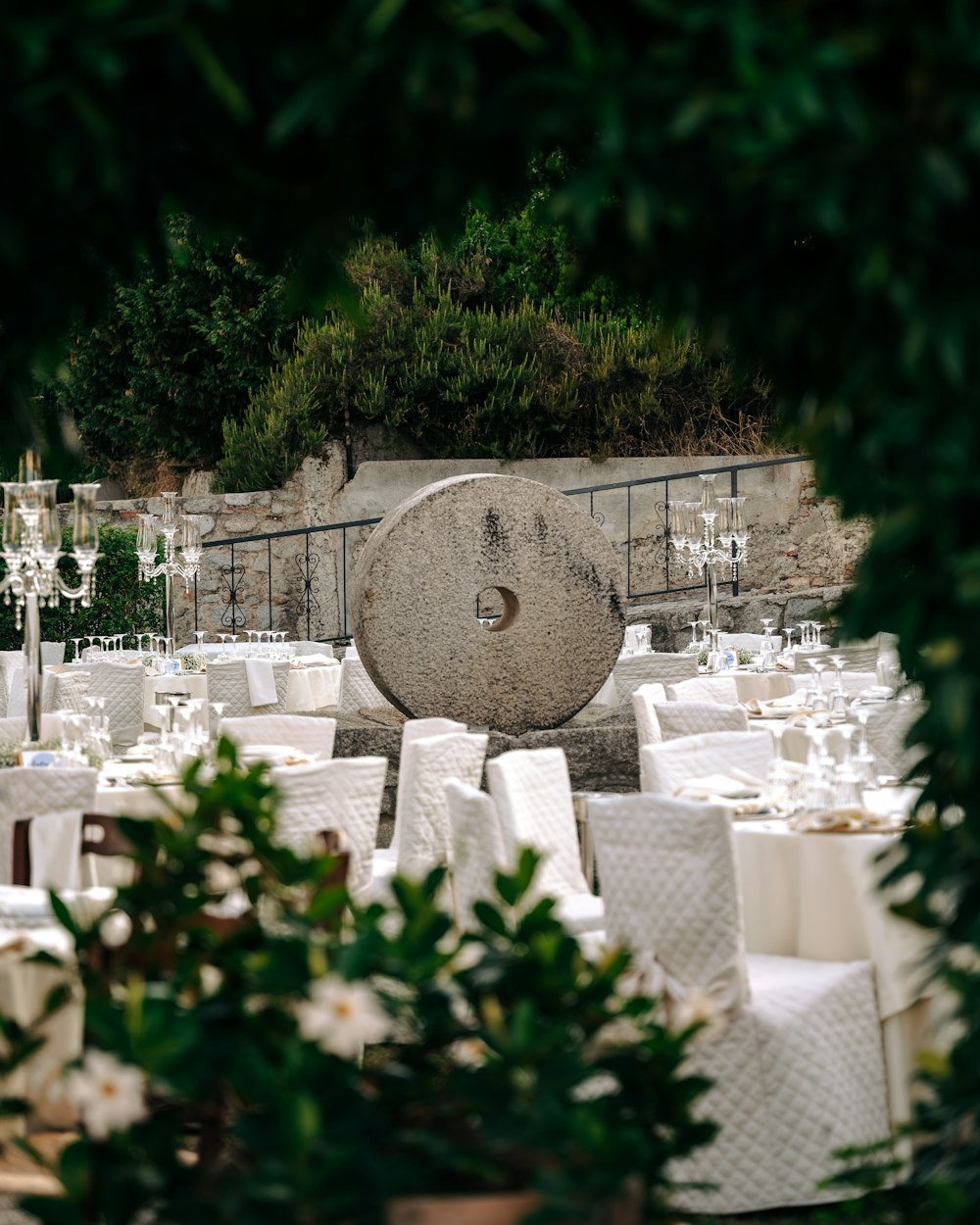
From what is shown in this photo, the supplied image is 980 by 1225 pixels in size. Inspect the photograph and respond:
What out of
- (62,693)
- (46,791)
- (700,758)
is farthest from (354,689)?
(46,791)

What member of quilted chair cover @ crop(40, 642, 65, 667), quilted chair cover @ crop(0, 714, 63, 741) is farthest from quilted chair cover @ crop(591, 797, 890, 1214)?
quilted chair cover @ crop(40, 642, 65, 667)

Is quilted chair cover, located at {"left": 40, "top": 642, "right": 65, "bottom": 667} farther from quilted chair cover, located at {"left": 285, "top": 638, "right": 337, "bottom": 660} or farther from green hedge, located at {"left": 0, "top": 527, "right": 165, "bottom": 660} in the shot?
green hedge, located at {"left": 0, "top": 527, "right": 165, "bottom": 660}

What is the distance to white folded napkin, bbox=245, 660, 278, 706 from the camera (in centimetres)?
901

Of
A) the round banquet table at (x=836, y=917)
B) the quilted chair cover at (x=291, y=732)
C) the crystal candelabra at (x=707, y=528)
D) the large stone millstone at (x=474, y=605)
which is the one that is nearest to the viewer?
the round banquet table at (x=836, y=917)

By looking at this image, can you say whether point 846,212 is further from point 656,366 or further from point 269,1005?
point 656,366

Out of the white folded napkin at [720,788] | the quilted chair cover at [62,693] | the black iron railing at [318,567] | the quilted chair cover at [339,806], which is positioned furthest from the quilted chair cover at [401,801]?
the black iron railing at [318,567]

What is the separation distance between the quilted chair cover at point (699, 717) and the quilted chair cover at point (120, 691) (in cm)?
367

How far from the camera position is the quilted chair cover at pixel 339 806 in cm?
423

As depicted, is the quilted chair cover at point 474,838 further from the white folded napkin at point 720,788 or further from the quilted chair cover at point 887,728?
the quilted chair cover at point 887,728

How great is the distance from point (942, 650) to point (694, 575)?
12.0 metres

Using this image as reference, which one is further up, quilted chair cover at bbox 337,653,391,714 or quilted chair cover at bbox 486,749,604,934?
quilted chair cover at bbox 337,653,391,714

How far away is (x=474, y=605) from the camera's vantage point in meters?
7.05

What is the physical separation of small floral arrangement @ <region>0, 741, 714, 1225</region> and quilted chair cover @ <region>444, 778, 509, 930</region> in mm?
1771

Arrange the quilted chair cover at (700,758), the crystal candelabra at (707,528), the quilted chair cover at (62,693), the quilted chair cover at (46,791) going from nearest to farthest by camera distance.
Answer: the quilted chair cover at (46,791)
the quilted chair cover at (700,758)
the quilted chair cover at (62,693)
the crystal candelabra at (707,528)
